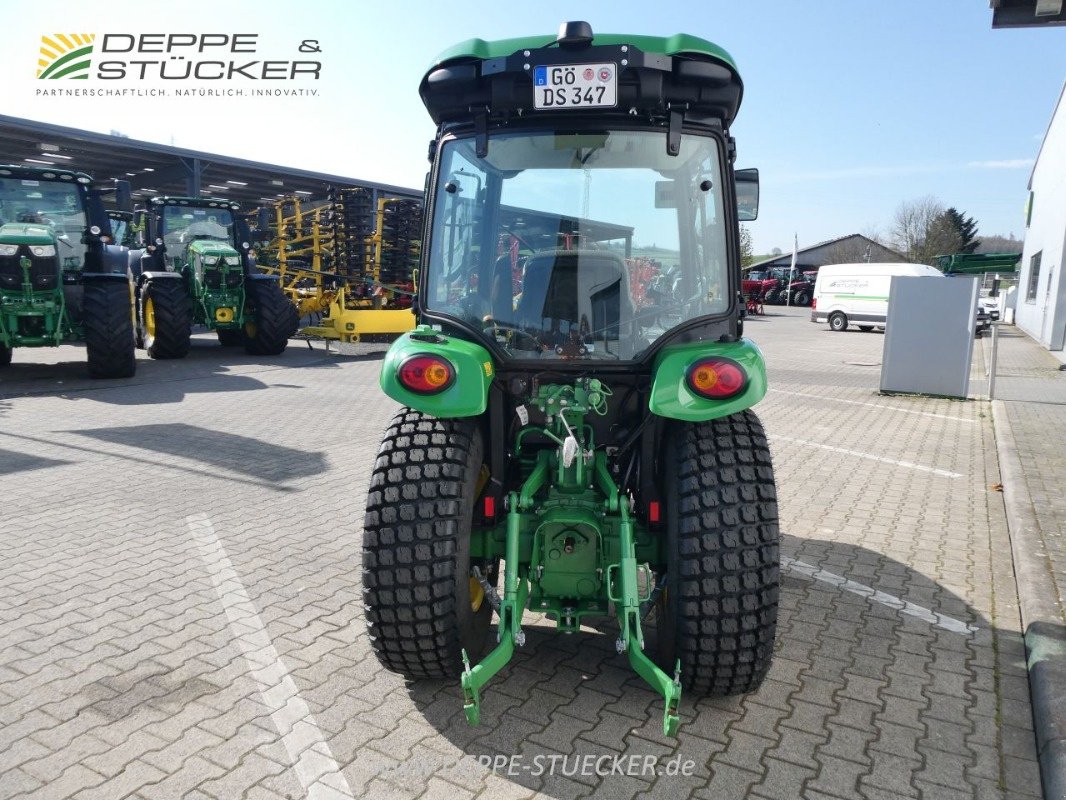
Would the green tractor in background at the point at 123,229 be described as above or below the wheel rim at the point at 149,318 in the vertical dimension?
above

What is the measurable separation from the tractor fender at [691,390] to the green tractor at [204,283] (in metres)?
12.2

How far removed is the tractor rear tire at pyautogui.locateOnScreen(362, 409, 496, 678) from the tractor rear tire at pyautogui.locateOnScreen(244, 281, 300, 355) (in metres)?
12.1

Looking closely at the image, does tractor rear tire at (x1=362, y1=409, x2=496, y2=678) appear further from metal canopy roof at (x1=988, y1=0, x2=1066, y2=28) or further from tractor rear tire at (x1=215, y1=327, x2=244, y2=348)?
tractor rear tire at (x1=215, y1=327, x2=244, y2=348)

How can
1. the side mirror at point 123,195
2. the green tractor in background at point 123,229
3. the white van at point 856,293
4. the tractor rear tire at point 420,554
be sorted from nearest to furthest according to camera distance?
the tractor rear tire at point 420,554
the side mirror at point 123,195
the green tractor in background at point 123,229
the white van at point 856,293

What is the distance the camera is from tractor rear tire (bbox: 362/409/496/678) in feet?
9.36

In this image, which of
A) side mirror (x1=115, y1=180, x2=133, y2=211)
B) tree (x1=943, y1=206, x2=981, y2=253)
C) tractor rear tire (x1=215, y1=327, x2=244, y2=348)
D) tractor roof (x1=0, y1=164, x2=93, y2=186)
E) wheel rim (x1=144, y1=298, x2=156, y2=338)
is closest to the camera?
tractor roof (x1=0, y1=164, x2=93, y2=186)

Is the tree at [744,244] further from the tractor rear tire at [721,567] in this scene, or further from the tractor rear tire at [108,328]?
the tractor rear tire at [108,328]

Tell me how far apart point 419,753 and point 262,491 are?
12.3 feet

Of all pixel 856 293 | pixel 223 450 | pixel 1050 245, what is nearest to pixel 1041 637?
pixel 223 450

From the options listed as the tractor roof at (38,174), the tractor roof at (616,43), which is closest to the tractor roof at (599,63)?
the tractor roof at (616,43)

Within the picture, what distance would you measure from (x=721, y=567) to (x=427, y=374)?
127 cm

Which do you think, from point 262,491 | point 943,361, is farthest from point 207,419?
point 943,361

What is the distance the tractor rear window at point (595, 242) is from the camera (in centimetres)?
321

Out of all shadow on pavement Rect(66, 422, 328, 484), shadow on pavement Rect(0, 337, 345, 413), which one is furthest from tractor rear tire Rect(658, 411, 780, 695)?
shadow on pavement Rect(0, 337, 345, 413)
